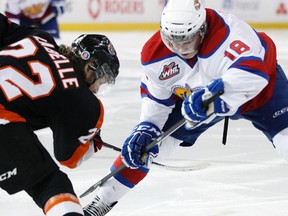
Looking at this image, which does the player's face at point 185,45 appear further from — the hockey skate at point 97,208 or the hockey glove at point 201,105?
the hockey skate at point 97,208

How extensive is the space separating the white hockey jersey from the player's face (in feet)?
0.15

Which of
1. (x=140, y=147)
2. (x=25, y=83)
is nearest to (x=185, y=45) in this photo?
(x=140, y=147)

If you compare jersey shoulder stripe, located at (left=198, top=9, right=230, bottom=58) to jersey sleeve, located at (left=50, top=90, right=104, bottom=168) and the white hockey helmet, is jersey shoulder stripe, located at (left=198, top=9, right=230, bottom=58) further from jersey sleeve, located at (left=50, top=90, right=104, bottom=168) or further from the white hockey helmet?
jersey sleeve, located at (left=50, top=90, right=104, bottom=168)

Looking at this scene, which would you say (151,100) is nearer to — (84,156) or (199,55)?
(199,55)

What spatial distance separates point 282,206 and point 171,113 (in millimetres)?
589

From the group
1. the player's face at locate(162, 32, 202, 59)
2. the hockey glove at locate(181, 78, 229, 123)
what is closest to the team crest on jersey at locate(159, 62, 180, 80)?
the player's face at locate(162, 32, 202, 59)

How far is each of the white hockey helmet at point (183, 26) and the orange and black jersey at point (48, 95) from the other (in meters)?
0.54

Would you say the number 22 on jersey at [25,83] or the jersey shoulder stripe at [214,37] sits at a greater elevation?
the number 22 on jersey at [25,83]

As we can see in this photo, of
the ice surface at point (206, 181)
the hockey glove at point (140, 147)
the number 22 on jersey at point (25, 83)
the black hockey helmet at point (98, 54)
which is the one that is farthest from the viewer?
the ice surface at point (206, 181)

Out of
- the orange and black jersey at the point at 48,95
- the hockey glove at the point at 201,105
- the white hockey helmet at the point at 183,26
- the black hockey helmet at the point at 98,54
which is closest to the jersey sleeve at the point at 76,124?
the orange and black jersey at the point at 48,95

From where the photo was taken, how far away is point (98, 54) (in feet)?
7.27

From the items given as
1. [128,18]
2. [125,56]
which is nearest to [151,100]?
[125,56]

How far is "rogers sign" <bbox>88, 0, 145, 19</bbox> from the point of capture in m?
9.54

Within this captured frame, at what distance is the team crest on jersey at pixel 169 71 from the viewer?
272 centimetres
